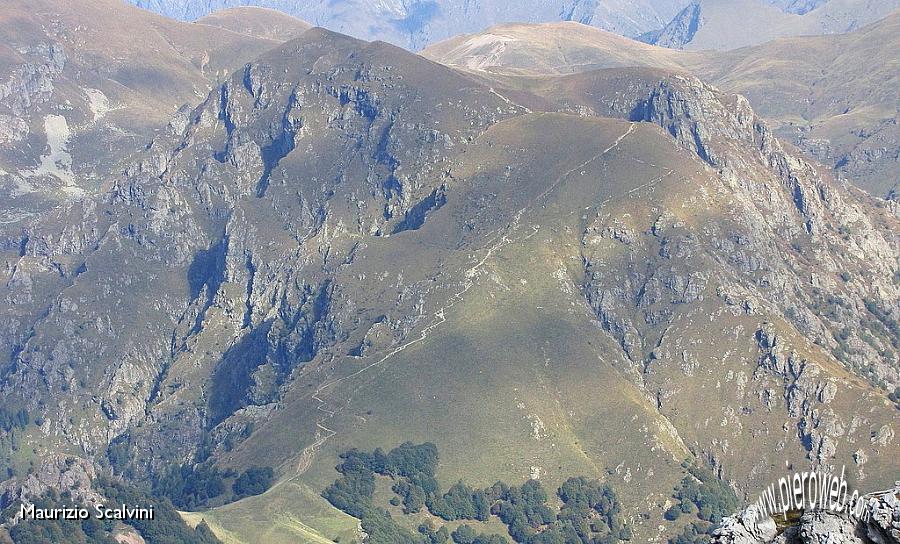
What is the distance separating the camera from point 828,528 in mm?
29703

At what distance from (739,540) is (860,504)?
10.6 feet

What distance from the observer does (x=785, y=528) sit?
3180cm

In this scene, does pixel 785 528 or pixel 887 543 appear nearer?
pixel 887 543

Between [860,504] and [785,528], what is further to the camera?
[785,528]

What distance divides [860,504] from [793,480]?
1836mm

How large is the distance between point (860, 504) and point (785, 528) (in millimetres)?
2617

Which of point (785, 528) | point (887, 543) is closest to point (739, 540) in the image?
point (785, 528)

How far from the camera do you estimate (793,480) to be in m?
31.0

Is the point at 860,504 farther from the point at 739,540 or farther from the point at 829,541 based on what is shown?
the point at 739,540

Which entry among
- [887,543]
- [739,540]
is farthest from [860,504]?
[739,540]

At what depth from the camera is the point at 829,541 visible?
1161 inches

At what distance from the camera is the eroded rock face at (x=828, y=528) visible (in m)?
29.0

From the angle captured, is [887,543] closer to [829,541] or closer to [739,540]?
[829,541]

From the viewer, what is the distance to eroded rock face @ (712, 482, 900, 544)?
29.0 meters
